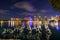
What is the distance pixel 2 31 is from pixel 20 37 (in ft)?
1.42

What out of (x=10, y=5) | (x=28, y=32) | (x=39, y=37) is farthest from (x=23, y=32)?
(x=10, y=5)

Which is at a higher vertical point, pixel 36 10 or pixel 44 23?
pixel 36 10

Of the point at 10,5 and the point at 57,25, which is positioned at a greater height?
the point at 10,5

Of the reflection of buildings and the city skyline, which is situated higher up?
the city skyline

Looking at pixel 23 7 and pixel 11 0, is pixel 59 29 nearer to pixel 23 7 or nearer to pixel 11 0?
pixel 23 7

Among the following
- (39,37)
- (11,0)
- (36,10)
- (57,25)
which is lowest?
(39,37)

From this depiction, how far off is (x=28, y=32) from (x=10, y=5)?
0.74 m

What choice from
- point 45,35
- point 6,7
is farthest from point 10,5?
point 45,35

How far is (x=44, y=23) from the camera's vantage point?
3408 millimetres

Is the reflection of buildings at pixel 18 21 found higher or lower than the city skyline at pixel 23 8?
lower

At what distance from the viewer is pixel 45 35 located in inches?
134

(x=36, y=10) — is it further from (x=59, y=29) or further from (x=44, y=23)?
(x=59, y=29)

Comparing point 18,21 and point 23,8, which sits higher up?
point 23,8

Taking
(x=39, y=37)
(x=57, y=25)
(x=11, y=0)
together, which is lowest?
(x=39, y=37)
